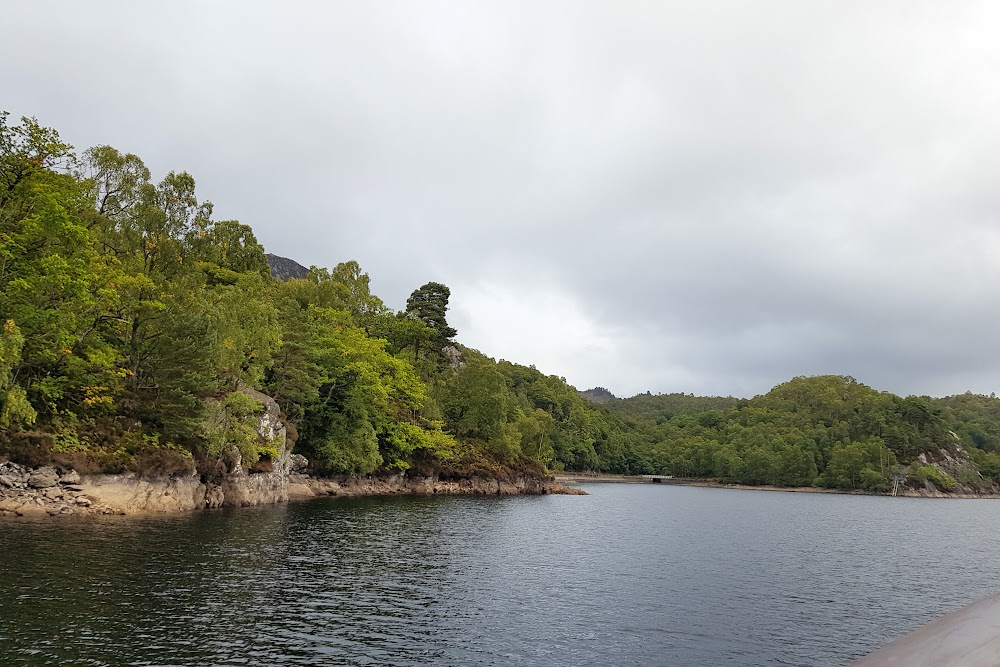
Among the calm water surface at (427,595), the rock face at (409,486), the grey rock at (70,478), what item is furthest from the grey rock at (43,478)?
the rock face at (409,486)

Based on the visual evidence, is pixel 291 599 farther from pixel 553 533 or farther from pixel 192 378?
pixel 553 533

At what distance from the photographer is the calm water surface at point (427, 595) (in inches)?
758

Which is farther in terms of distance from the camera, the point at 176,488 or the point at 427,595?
the point at 176,488

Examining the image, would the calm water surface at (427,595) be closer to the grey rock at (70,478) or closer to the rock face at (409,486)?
the grey rock at (70,478)

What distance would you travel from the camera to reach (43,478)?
132 ft

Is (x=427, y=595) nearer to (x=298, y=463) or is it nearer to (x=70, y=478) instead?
(x=70, y=478)

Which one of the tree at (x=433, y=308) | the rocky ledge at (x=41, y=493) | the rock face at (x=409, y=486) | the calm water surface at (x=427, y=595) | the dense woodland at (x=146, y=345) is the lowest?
the rock face at (x=409, y=486)

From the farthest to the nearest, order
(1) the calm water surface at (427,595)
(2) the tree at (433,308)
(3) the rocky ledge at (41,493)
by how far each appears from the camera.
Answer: (2) the tree at (433,308) < (3) the rocky ledge at (41,493) < (1) the calm water surface at (427,595)

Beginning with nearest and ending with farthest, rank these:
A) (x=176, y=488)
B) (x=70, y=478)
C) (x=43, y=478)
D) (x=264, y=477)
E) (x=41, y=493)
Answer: (x=41, y=493) < (x=43, y=478) < (x=70, y=478) < (x=176, y=488) < (x=264, y=477)

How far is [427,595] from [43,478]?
30.9 meters

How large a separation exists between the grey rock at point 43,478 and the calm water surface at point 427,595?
4524 mm

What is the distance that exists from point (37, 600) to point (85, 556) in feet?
26.6

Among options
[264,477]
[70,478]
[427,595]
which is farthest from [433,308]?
[427,595]

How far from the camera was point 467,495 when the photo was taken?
337 feet
